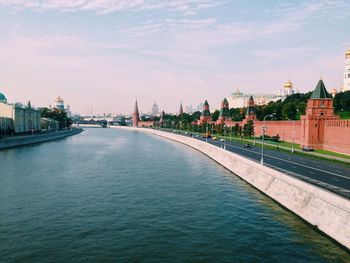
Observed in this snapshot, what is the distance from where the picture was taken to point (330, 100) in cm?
7131

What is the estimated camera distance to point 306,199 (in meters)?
28.4

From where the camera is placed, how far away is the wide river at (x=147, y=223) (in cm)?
2133

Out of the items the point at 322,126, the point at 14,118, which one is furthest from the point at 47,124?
the point at 322,126

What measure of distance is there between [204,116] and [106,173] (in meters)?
127

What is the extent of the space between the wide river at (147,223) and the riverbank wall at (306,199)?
31.4 inches

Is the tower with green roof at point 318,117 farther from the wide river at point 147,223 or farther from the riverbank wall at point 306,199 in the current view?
the wide river at point 147,223

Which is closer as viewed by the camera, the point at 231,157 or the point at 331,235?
the point at 331,235

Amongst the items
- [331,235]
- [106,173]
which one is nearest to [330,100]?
[106,173]

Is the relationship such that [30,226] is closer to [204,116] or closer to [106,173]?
[106,173]

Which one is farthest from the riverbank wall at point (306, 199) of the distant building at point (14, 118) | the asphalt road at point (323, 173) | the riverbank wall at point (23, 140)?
the distant building at point (14, 118)

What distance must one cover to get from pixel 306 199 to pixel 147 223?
43.0ft

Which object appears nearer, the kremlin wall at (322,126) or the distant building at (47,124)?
the kremlin wall at (322,126)

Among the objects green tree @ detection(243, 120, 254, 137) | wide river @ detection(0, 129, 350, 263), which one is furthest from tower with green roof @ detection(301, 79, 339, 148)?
green tree @ detection(243, 120, 254, 137)

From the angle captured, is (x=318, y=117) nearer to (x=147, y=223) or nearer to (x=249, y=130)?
(x=249, y=130)
